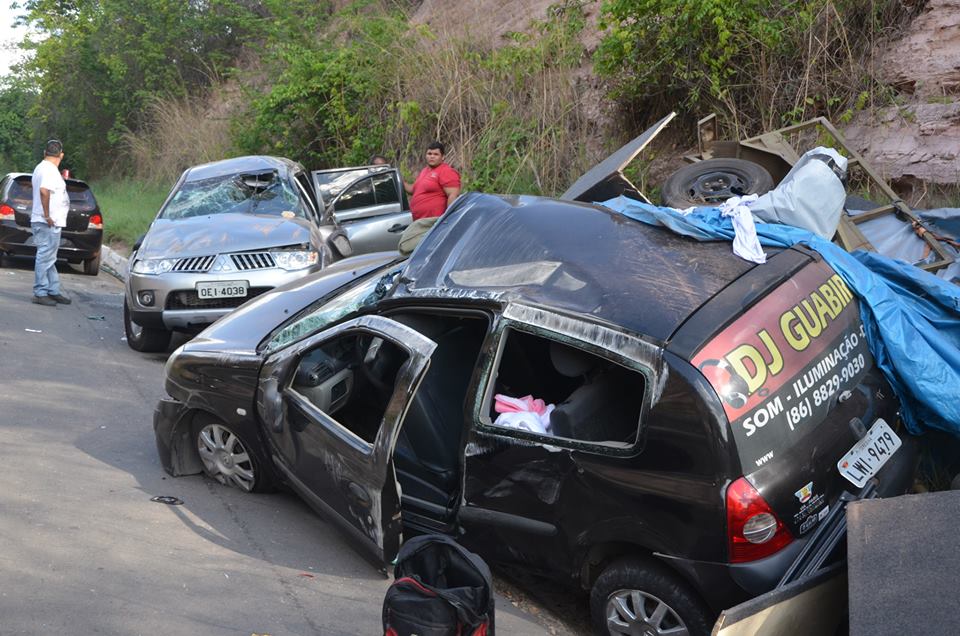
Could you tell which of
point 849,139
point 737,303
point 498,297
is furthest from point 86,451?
point 849,139

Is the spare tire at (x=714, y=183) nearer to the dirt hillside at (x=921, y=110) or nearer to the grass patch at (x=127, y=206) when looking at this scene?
the dirt hillside at (x=921, y=110)

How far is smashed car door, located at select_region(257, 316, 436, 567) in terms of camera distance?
4.44 metres

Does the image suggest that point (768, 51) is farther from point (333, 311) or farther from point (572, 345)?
point (572, 345)

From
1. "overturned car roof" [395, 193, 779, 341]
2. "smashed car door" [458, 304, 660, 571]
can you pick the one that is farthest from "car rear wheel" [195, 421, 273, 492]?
"smashed car door" [458, 304, 660, 571]

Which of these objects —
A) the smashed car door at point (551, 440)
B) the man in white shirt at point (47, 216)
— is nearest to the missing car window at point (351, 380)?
the smashed car door at point (551, 440)

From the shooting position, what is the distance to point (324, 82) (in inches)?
688

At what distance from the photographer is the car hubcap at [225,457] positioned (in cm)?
568

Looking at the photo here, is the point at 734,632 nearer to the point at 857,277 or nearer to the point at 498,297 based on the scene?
→ the point at 498,297

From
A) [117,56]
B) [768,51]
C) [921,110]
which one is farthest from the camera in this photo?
[117,56]

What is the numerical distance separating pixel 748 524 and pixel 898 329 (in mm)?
1507

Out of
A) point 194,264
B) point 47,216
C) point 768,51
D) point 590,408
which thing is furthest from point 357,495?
point 47,216

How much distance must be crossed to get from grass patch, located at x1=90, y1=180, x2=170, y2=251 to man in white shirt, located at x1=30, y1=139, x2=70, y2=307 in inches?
125

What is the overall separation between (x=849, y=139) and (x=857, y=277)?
5693 mm

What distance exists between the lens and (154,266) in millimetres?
9062
